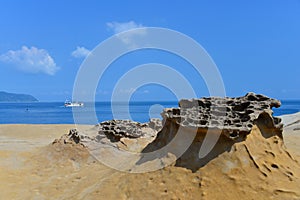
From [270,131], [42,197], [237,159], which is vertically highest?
[270,131]

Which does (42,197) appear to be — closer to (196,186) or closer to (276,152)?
(196,186)

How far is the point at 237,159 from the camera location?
552cm

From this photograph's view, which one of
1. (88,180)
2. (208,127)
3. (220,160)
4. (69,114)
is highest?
(69,114)

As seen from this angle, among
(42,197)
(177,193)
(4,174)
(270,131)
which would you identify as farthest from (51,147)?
(270,131)

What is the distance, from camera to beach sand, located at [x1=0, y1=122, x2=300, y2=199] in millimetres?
5363

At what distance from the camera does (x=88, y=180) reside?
7.31m

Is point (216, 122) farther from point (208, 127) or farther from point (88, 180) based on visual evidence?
point (88, 180)

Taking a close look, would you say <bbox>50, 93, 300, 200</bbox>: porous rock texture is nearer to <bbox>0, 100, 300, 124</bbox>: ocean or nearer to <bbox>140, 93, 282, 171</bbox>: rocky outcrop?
<bbox>140, 93, 282, 171</bbox>: rocky outcrop

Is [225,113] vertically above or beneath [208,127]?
above

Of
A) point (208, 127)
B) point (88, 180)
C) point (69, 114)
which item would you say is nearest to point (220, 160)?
point (208, 127)

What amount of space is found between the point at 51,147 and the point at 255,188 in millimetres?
7335

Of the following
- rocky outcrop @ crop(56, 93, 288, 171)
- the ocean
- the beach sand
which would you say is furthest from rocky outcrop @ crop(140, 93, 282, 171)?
the ocean

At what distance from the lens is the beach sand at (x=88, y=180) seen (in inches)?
211

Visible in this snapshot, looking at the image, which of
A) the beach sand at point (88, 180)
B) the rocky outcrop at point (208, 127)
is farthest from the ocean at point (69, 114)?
the rocky outcrop at point (208, 127)
